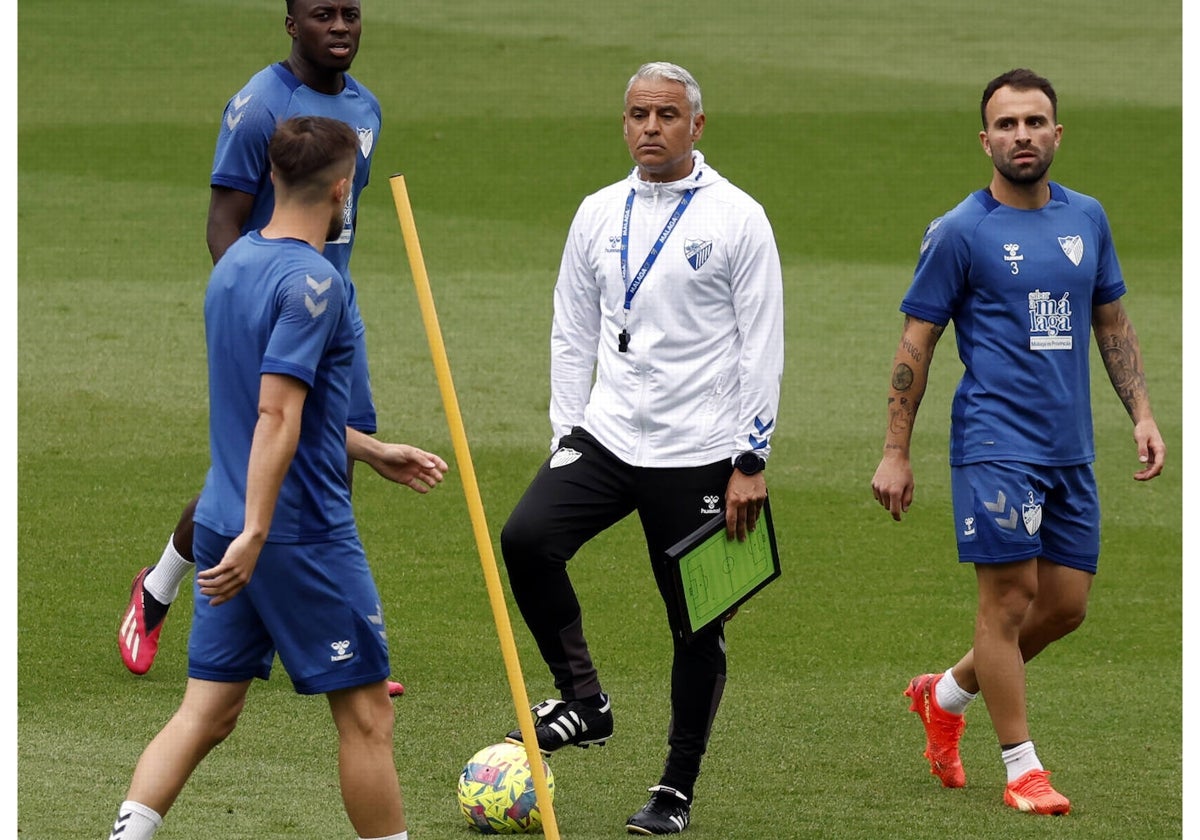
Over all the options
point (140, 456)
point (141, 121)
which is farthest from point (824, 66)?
point (140, 456)

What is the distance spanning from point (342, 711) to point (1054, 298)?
2.65m

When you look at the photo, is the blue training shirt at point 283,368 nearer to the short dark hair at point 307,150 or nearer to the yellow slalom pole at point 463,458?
the short dark hair at point 307,150

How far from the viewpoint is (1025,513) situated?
6074mm

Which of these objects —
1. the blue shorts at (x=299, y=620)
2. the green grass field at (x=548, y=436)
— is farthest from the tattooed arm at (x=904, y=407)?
the blue shorts at (x=299, y=620)

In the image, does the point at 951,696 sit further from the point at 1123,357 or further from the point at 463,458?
the point at 463,458

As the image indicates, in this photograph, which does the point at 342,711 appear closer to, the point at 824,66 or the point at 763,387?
the point at 763,387

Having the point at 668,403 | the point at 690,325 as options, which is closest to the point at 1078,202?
the point at 690,325

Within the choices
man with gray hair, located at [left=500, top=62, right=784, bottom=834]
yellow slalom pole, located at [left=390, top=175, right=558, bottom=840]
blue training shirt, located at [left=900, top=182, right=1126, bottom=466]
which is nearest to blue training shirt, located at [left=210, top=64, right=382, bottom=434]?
man with gray hair, located at [left=500, top=62, right=784, bottom=834]

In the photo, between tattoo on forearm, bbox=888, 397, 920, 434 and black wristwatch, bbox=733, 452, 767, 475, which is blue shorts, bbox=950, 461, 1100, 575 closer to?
tattoo on forearm, bbox=888, 397, 920, 434

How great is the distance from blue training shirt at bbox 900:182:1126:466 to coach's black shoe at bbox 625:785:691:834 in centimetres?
142

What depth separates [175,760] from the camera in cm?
487

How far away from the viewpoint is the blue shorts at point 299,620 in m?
4.78

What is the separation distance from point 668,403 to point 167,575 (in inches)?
88.8

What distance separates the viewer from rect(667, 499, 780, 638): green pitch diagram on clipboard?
577cm
